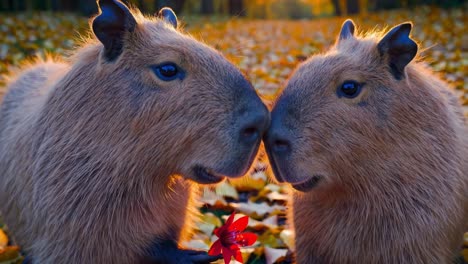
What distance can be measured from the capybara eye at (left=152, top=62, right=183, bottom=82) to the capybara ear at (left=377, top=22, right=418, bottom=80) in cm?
97

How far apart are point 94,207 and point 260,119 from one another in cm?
86

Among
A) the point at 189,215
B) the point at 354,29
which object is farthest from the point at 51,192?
the point at 354,29

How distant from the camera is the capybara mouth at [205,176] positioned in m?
2.28

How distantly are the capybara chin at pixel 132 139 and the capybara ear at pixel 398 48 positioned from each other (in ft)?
2.39

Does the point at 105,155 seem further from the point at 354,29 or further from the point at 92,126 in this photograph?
the point at 354,29

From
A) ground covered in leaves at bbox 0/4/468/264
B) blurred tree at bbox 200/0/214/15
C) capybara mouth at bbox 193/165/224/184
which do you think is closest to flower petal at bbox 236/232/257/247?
ground covered in leaves at bbox 0/4/468/264

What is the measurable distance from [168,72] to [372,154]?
994mm

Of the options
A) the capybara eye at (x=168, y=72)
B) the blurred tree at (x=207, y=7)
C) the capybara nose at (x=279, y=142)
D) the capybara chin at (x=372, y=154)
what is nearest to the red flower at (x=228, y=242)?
the capybara chin at (x=372, y=154)

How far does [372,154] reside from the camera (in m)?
2.45

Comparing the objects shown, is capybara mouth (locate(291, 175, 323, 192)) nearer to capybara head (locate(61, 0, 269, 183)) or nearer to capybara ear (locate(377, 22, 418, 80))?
capybara head (locate(61, 0, 269, 183))

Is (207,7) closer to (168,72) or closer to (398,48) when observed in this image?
(398,48)

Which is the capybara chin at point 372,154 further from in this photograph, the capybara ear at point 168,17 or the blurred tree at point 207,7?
the blurred tree at point 207,7

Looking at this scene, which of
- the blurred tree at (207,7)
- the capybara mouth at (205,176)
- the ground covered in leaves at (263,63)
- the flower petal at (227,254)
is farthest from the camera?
the blurred tree at (207,7)

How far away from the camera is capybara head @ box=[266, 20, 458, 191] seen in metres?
2.34
